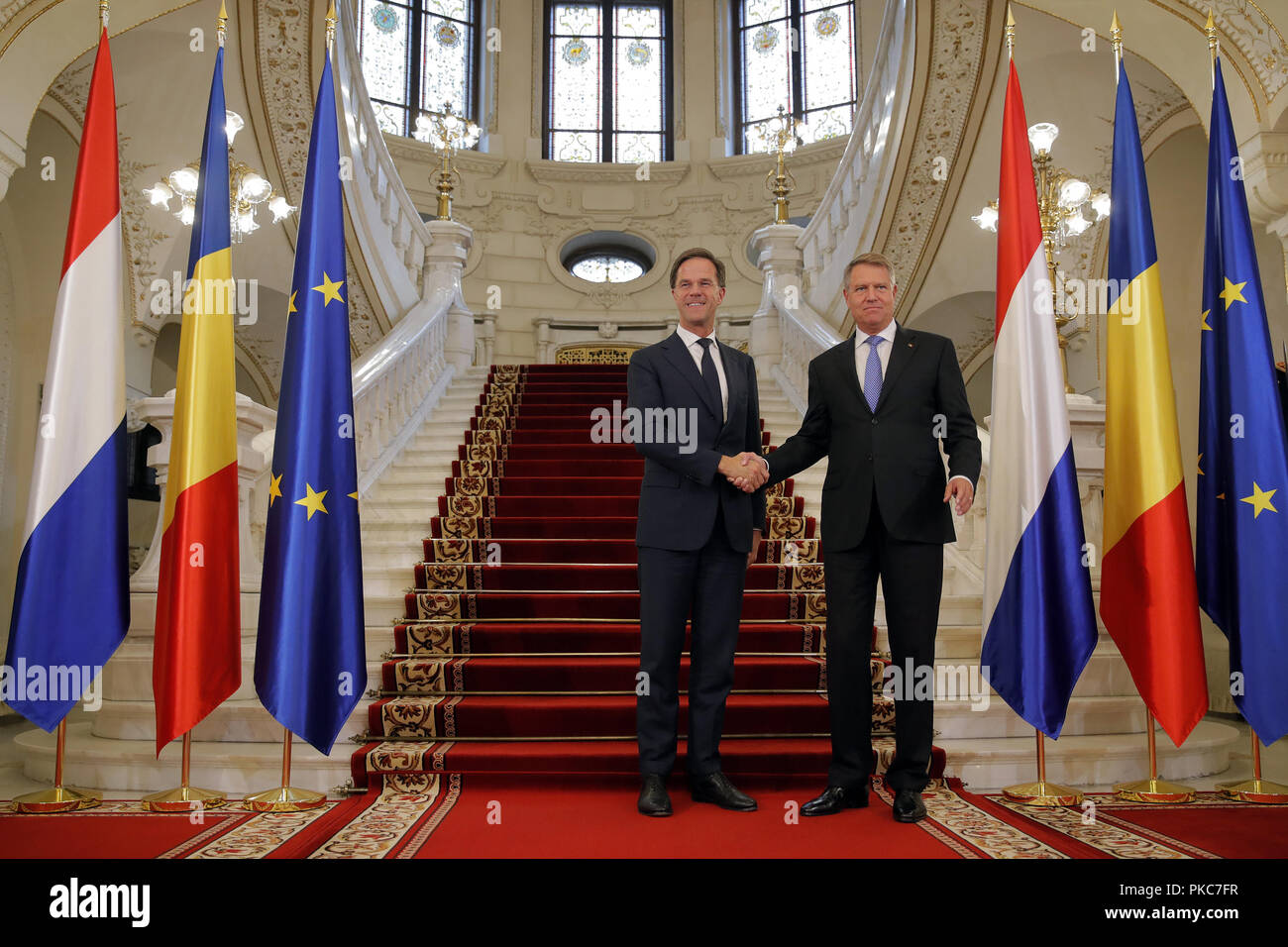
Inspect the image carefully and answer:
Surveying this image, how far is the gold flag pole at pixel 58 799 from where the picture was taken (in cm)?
297

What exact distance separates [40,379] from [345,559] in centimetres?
507

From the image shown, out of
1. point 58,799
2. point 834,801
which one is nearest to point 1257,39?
point 834,801

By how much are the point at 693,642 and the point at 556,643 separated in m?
1.22

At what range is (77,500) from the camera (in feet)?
10.0

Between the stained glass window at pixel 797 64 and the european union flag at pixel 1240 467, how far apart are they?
423 inches

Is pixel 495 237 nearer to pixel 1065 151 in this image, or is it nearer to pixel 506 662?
pixel 1065 151

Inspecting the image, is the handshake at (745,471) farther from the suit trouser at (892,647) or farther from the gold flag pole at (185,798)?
the gold flag pole at (185,798)

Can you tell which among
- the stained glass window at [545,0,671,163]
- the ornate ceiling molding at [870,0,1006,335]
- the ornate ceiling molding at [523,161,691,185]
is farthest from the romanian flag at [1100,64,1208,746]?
the stained glass window at [545,0,671,163]

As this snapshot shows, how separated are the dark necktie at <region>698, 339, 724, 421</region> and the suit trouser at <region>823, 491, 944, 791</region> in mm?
553

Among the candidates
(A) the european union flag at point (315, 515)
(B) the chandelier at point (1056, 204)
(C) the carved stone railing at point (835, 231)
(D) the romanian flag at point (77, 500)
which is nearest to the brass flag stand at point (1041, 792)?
(A) the european union flag at point (315, 515)

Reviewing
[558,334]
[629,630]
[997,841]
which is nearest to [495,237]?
[558,334]

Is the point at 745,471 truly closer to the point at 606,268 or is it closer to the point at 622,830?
the point at 622,830

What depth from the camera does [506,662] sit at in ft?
12.6

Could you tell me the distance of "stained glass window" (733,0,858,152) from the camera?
13766 millimetres
